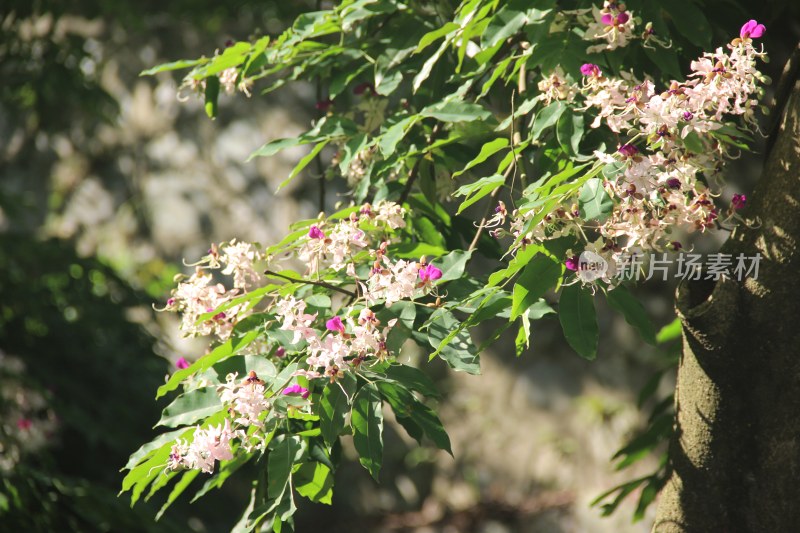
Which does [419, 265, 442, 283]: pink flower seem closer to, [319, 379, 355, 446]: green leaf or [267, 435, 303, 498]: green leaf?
[319, 379, 355, 446]: green leaf

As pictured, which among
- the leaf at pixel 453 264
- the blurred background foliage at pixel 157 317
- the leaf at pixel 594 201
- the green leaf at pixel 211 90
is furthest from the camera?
the blurred background foliage at pixel 157 317

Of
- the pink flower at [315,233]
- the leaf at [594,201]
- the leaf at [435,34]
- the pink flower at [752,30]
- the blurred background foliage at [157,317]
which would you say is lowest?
the blurred background foliage at [157,317]

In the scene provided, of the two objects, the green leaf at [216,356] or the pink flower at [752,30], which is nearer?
the pink flower at [752,30]

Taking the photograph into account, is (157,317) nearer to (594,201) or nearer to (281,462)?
(281,462)

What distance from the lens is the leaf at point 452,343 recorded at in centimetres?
141

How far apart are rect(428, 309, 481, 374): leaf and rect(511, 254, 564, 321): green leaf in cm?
11

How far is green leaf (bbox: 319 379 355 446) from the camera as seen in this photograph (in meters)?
1.42

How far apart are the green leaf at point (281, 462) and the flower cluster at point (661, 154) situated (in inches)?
19.8

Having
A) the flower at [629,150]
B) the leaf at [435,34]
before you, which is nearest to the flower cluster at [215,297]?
the leaf at [435,34]

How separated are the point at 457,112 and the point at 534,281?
39cm

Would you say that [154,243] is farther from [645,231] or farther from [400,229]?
[645,231]

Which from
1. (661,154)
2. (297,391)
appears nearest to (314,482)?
(297,391)

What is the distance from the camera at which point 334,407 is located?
1429 mm

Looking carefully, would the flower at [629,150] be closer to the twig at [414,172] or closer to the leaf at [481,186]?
the leaf at [481,186]
